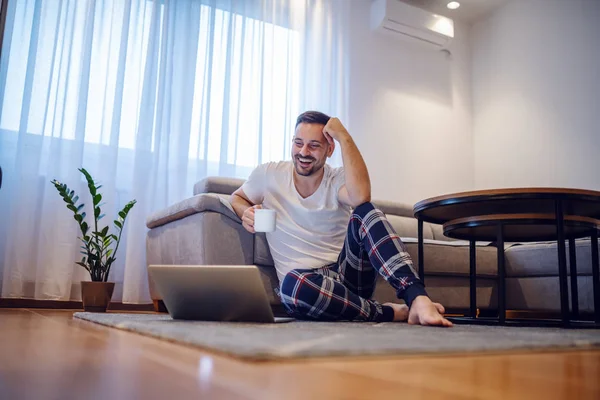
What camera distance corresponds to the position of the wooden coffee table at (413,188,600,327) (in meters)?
1.68

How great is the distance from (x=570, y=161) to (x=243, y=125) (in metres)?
2.37

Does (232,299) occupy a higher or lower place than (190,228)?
lower

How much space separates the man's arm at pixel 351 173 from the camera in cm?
178

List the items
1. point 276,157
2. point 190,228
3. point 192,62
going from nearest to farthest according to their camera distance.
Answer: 1. point 190,228
2. point 192,62
3. point 276,157

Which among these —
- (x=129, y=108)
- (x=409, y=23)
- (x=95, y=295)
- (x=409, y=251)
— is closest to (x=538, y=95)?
(x=409, y=23)

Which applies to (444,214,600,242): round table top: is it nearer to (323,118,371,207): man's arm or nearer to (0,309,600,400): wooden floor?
(323,118,371,207): man's arm

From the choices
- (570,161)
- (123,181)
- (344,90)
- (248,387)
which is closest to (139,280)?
(123,181)

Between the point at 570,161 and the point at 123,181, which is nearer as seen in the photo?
the point at 123,181

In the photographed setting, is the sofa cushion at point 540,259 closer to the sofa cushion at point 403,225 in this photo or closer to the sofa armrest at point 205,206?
the sofa cushion at point 403,225

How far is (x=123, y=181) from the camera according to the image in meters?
3.24

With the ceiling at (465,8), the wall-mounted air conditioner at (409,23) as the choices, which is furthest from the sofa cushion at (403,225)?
the ceiling at (465,8)

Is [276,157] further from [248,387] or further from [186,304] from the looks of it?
[248,387]

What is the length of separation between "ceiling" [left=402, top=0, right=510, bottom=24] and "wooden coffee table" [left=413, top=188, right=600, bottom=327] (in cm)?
302

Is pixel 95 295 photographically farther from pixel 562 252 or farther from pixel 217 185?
pixel 562 252
